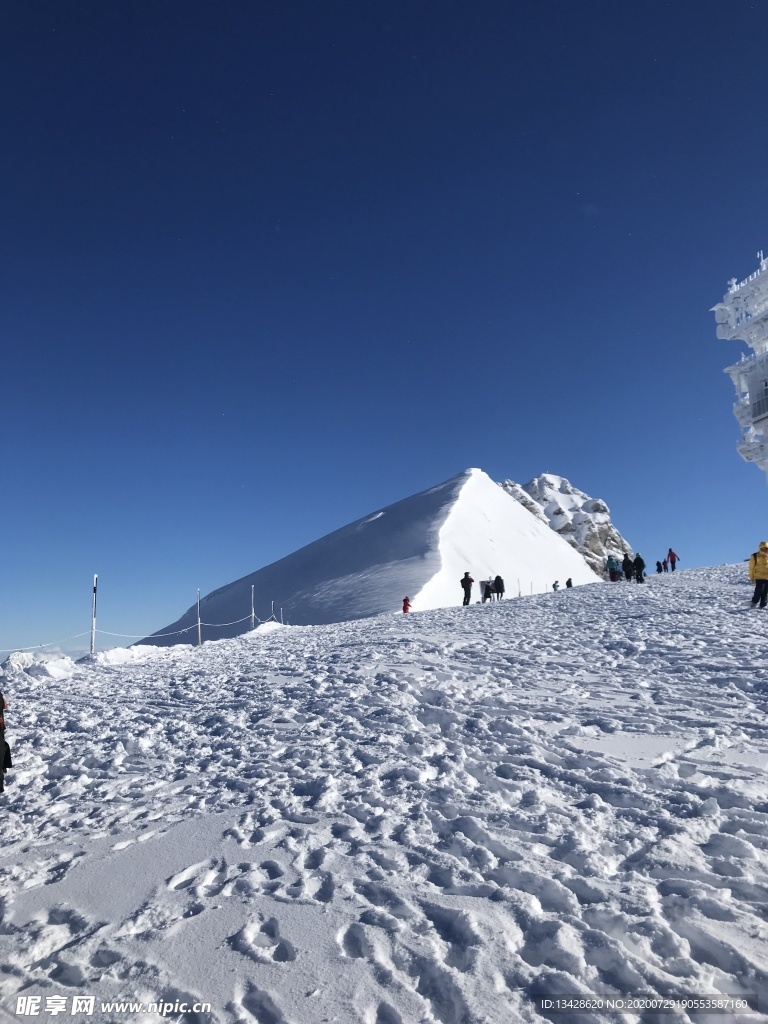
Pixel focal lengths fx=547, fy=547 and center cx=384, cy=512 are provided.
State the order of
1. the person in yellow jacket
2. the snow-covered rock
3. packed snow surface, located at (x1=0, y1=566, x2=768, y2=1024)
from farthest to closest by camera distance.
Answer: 1. the snow-covered rock
2. the person in yellow jacket
3. packed snow surface, located at (x1=0, y1=566, x2=768, y2=1024)

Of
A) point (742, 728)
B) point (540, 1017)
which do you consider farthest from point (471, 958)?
point (742, 728)

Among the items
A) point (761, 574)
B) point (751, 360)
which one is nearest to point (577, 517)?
point (751, 360)

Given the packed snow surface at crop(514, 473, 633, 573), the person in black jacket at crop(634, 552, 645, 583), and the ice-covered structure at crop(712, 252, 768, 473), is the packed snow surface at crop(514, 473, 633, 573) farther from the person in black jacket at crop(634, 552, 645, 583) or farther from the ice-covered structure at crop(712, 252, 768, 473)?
the person in black jacket at crop(634, 552, 645, 583)

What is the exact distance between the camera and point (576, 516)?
152750 millimetres

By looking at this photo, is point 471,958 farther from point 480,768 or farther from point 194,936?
point 480,768

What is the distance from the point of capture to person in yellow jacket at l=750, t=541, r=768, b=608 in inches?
607

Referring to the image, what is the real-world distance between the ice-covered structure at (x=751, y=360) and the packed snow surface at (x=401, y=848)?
39135 mm

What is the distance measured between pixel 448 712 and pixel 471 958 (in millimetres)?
4471

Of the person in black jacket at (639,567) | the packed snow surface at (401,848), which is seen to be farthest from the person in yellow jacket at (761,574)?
the person in black jacket at (639,567)

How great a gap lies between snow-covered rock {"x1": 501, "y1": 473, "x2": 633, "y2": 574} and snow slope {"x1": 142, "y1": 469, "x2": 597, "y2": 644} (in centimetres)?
8344

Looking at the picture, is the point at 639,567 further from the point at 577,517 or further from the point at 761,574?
the point at 577,517

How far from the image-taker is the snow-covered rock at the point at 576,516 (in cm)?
14438

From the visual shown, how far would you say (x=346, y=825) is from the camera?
4926mm

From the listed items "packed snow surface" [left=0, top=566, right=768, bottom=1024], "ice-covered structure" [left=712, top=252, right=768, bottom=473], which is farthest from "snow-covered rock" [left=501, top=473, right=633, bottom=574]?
"packed snow surface" [left=0, top=566, right=768, bottom=1024]
